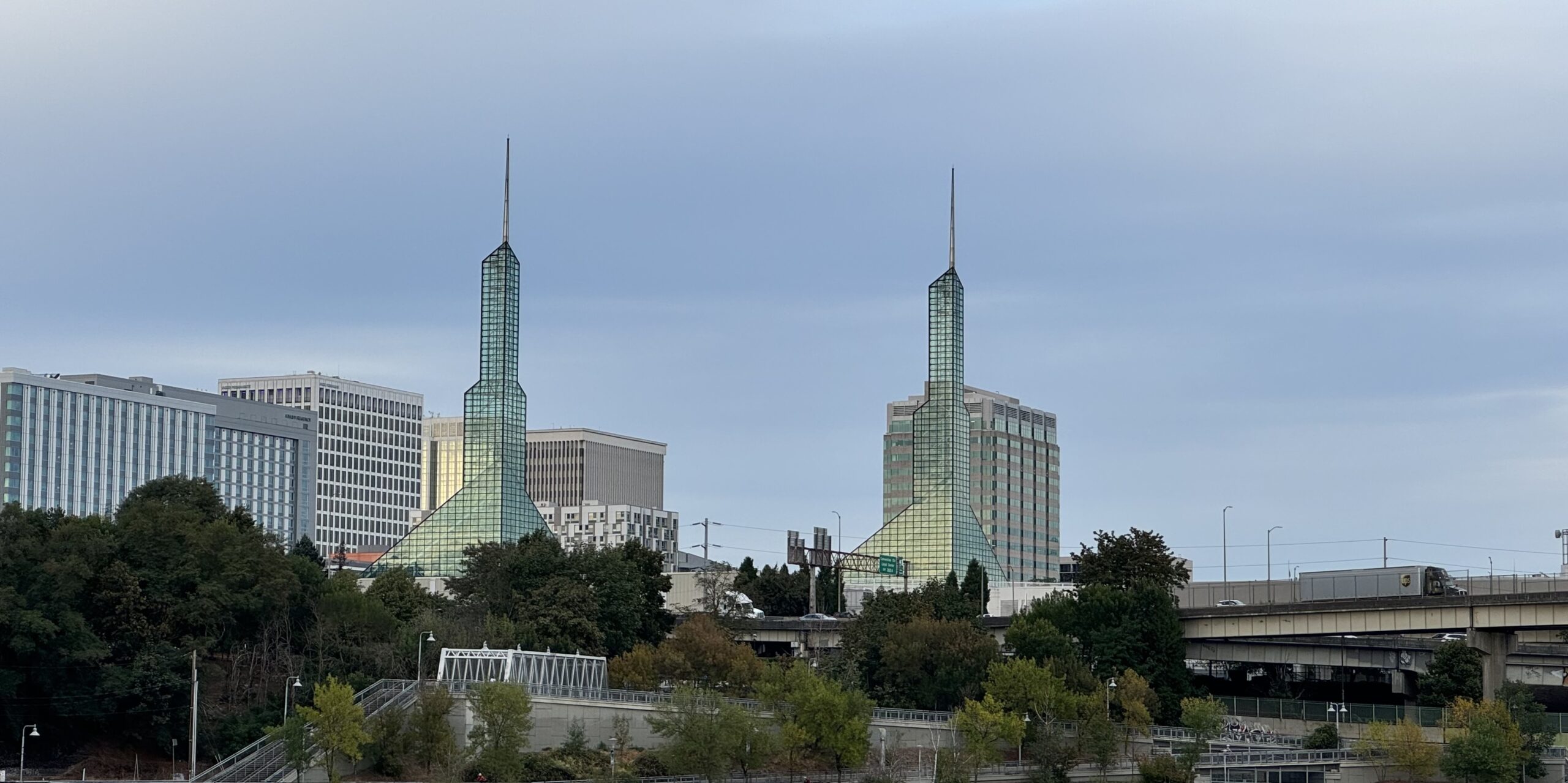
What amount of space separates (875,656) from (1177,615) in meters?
23.0

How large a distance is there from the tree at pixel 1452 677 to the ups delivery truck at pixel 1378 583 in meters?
4.21

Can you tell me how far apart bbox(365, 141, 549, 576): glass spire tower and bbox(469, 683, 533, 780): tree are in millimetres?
→ 74016

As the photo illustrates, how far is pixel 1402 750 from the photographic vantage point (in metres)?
116

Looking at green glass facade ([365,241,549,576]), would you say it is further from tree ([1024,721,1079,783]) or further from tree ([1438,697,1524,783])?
tree ([1438,697,1524,783])

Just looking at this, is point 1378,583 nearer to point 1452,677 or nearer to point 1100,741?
point 1452,677

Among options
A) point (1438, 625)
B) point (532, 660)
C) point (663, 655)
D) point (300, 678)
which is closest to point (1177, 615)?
point (1438, 625)

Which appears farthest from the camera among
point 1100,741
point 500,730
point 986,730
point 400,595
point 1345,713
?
point 400,595

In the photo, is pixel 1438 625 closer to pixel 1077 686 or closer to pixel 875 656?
pixel 1077 686

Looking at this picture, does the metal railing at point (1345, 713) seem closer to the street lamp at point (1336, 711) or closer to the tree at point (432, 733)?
the street lamp at point (1336, 711)

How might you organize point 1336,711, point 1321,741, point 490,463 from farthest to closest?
point 490,463
point 1336,711
point 1321,741

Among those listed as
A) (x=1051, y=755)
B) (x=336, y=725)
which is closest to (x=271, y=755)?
(x=336, y=725)

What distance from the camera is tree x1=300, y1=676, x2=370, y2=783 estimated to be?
99.8 meters

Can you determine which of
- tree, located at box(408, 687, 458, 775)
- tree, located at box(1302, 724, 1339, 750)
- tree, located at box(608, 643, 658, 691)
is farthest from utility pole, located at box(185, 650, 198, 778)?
tree, located at box(1302, 724, 1339, 750)

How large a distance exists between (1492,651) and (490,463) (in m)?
84.5
